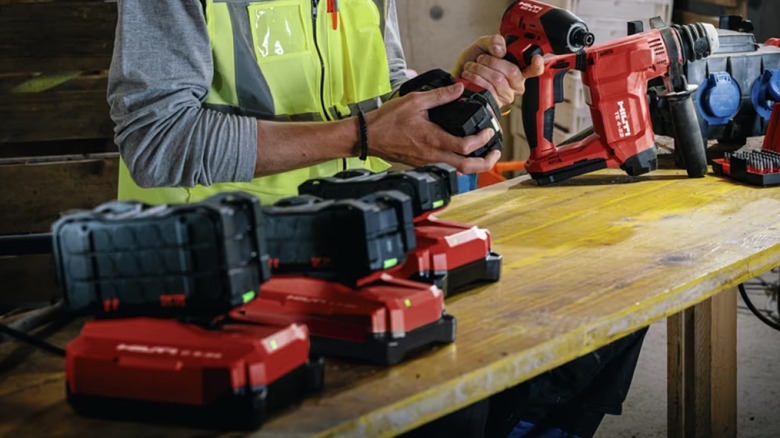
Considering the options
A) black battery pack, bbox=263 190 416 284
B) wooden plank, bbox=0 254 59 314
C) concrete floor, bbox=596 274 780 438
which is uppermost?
black battery pack, bbox=263 190 416 284

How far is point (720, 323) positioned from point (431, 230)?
0.99 m

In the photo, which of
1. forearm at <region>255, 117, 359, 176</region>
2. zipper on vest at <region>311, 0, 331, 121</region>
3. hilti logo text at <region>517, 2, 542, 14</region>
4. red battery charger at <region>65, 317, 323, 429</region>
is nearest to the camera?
red battery charger at <region>65, 317, 323, 429</region>

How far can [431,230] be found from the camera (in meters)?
1.65

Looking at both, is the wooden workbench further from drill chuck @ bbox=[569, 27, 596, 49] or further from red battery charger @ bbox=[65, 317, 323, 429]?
drill chuck @ bbox=[569, 27, 596, 49]

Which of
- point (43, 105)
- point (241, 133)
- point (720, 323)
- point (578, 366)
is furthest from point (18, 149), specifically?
point (720, 323)

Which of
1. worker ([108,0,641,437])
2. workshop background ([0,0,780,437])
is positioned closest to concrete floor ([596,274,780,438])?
workshop background ([0,0,780,437])

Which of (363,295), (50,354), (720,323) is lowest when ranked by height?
(720,323)

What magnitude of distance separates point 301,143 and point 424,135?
0.84 feet

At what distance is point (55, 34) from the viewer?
11.1 feet

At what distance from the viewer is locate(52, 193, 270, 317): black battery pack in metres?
1.18

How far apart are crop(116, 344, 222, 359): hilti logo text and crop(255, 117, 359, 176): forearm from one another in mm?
876

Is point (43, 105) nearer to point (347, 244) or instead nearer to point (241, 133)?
point (241, 133)

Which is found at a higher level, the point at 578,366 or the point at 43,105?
the point at 43,105

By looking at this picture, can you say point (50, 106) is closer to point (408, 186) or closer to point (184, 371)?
point (408, 186)
